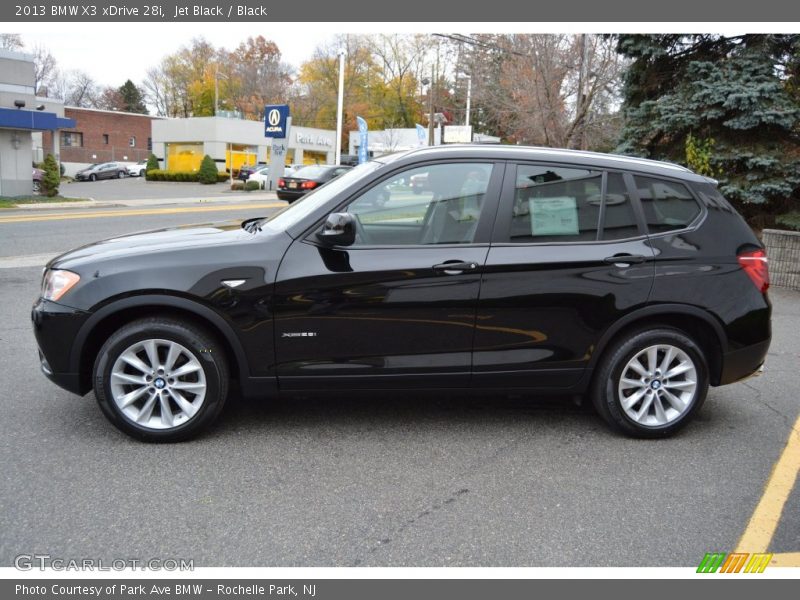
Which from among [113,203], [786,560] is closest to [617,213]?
[786,560]

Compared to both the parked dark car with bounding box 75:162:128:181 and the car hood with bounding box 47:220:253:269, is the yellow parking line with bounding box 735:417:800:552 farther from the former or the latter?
the parked dark car with bounding box 75:162:128:181

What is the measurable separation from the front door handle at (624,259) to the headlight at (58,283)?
3.23 meters

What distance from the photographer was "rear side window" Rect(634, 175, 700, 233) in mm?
4527

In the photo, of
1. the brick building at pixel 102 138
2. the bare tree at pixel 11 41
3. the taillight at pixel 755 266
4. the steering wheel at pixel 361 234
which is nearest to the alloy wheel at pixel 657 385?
the taillight at pixel 755 266

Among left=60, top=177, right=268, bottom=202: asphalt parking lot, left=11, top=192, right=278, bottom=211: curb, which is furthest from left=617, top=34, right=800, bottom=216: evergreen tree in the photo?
left=60, top=177, right=268, bottom=202: asphalt parking lot

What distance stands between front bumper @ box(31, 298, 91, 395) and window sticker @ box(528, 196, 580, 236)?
277 cm

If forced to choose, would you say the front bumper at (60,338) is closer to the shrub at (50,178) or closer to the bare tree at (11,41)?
the shrub at (50,178)

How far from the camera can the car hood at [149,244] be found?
417cm

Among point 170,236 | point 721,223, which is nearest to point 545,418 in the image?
point 721,223

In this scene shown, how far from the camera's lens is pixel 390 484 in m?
3.80

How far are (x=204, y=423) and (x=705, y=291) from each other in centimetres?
326

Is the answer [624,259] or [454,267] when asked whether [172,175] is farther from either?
[624,259]

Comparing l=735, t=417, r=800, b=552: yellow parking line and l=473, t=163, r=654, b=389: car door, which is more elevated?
l=473, t=163, r=654, b=389: car door

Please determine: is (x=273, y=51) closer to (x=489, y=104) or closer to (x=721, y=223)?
(x=489, y=104)
